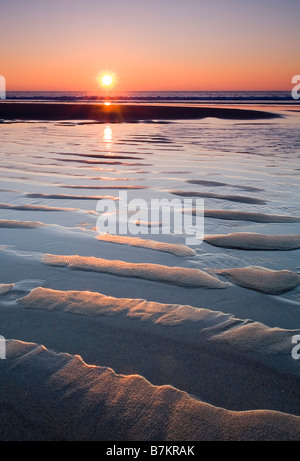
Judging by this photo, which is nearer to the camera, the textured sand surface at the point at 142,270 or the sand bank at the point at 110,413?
the sand bank at the point at 110,413

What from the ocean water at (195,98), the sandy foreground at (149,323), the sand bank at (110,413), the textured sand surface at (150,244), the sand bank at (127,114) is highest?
the ocean water at (195,98)

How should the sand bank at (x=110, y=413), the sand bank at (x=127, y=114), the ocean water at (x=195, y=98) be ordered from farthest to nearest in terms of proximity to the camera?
the ocean water at (x=195, y=98)
the sand bank at (x=127, y=114)
the sand bank at (x=110, y=413)

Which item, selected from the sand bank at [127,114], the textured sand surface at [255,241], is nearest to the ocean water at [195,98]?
the sand bank at [127,114]

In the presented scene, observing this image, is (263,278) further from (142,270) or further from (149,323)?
(149,323)

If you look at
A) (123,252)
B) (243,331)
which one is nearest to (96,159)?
(123,252)

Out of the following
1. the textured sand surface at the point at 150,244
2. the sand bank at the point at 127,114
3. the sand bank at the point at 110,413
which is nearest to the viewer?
the sand bank at the point at 110,413

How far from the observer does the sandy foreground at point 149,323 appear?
1.59 meters

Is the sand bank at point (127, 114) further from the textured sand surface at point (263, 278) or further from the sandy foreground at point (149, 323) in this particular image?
the textured sand surface at point (263, 278)

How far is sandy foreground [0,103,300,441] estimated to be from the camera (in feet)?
5.23

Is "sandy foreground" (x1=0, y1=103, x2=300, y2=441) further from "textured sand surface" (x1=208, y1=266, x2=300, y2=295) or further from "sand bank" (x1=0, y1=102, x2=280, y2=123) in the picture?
"sand bank" (x1=0, y1=102, x2=280, y2=123)

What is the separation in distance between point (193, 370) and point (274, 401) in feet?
1.25

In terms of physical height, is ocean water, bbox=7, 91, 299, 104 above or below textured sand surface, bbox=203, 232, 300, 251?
above

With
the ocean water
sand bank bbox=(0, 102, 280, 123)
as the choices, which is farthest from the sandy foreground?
the ocean water

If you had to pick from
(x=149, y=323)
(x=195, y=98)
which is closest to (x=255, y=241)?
(x=149, y=323)
